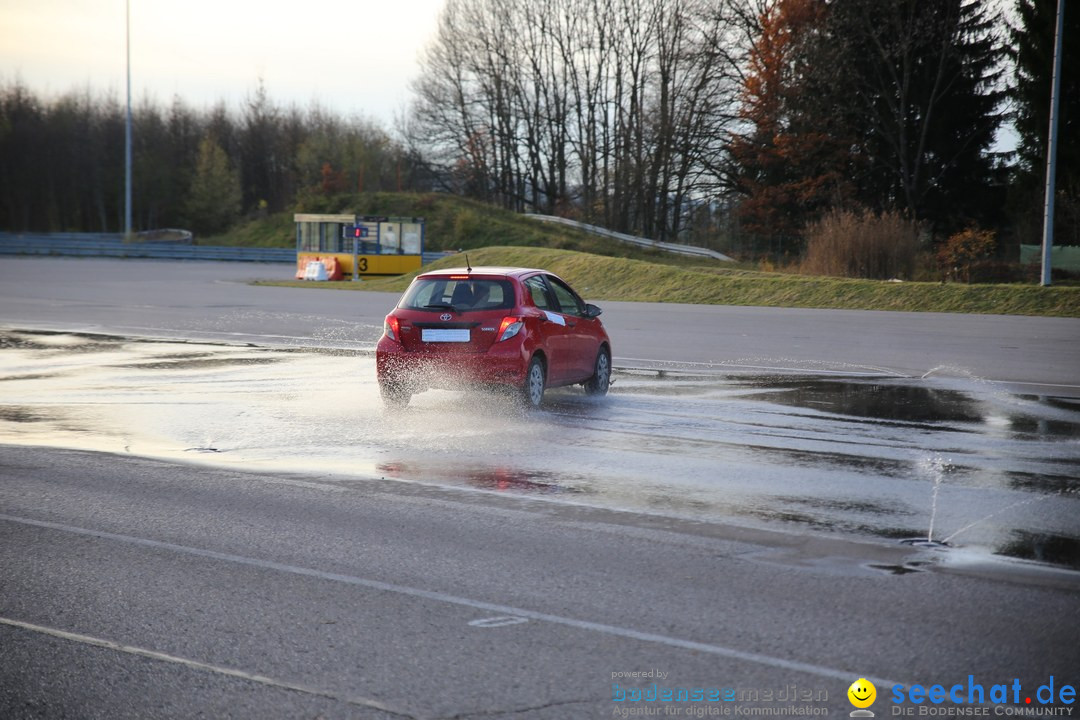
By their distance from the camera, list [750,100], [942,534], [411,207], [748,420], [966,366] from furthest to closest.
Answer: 1. [411,207]
2. [750,100]
3. [966,366]
4. [748,420]
5. [942,534]

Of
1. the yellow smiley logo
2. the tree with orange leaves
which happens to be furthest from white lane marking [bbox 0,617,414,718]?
the tree with orange leaves

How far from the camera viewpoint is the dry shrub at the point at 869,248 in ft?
117

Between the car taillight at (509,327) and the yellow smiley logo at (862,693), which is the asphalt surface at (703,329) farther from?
the yellow smiley logo at (862,693)

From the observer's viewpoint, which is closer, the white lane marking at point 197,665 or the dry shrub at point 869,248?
the white lane marking at point 197,665

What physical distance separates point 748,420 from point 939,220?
4615 centimetres

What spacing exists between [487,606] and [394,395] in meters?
7.72

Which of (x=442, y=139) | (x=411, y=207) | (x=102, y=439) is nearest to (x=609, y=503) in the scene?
(x=102, y=439)

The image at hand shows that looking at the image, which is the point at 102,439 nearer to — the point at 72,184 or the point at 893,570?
the point at 893,570

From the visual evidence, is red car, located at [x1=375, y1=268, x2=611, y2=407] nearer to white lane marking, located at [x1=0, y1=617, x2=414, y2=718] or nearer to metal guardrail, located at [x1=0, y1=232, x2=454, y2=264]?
white lane marking, located at [x1=0, y1=617, x2=414, y2=718]

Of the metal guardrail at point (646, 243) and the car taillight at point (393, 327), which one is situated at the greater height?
the metal guardrail at point (646, 243)

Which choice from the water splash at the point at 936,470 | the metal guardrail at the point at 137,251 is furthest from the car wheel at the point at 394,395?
the metal guardrail at the point at 137,251

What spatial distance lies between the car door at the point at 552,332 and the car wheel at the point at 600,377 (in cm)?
83

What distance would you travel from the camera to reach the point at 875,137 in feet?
185

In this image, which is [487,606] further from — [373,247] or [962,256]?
[373,247]
